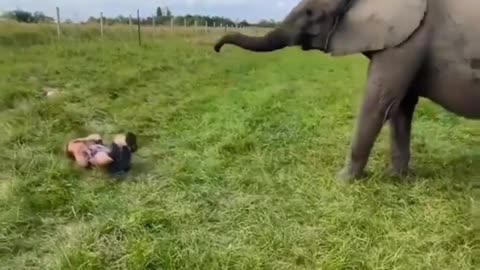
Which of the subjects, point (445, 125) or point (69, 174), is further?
point (445, 125)

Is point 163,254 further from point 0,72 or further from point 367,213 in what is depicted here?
point 0,72

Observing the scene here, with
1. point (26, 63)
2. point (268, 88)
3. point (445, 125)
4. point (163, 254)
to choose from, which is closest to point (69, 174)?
point (163, 254)

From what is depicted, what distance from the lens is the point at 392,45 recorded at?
397 cm

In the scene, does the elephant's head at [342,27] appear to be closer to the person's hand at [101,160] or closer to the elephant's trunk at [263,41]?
the elephant's trunk at [263,41]

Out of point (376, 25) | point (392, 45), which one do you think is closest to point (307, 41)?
point (376, 25)

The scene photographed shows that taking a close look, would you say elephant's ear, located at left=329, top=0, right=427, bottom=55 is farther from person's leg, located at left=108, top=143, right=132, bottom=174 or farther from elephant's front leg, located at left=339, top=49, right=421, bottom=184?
person's leg, located at left=108, top=143, right=132, bottom=174

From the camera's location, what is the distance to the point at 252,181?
4.29 meters

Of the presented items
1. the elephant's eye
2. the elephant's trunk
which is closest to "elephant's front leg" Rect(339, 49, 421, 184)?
the elephant's eye

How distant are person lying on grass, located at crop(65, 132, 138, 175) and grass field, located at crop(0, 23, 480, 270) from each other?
9 centimetres

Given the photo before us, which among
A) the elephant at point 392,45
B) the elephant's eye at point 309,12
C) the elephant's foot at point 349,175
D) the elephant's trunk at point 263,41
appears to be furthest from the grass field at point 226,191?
the elephant's eye at point 309,12

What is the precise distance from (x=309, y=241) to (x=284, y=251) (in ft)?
0.59

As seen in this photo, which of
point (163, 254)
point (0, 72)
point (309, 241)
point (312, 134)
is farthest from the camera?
point (0, 72)

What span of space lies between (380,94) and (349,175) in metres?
0.56

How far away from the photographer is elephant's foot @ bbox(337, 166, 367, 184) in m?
4.29
